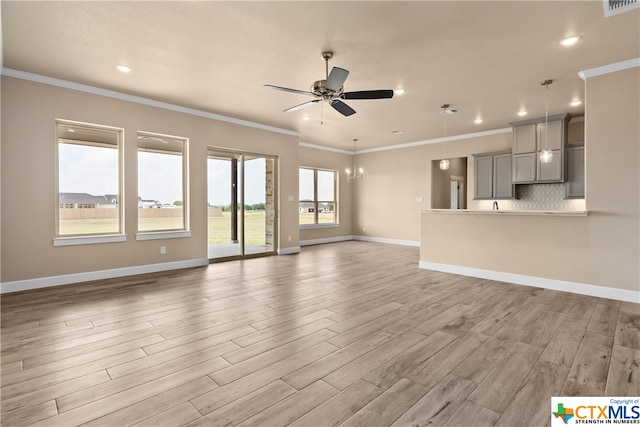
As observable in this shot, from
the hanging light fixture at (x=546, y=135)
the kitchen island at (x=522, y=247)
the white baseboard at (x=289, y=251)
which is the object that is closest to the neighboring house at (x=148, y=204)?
the white baseboard at (x=289, y=251)

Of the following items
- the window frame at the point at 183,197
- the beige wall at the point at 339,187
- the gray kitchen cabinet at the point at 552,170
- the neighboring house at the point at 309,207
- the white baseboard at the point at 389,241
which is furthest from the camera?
the neighboring house at the point at 309,207

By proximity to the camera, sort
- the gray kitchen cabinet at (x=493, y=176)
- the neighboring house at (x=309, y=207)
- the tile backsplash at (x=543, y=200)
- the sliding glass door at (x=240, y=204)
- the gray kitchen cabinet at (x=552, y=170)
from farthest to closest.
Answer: the neighboring house at (x=309, y=207), the gray kitchen cabinet at (x=493, y=176), the sliding glass door at (x=240, y=204), the tile backsplash at (x=543, y=200), the gray kitchen cabinet at (x=552, y=170)

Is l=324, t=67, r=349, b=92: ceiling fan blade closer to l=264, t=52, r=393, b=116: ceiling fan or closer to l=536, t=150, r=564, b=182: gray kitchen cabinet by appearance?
l=264, t=52, r=393, b=116: ceiling fan

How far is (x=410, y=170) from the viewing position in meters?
9.09

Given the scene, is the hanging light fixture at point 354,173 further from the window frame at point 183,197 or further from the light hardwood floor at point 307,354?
the light hardwood floor at point 307,354

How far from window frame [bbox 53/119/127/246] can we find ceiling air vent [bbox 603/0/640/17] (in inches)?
251

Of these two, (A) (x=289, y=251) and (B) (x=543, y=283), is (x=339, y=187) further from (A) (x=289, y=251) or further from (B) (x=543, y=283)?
(B) (x=543, y=283)

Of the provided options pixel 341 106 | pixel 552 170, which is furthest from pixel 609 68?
pixel 341 106

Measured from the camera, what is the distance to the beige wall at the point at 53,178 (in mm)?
4199

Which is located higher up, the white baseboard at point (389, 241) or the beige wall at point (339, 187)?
the beige wall at point (339, 187)

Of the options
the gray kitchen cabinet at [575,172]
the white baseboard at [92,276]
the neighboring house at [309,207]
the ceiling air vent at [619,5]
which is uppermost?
the ceiling air vent at [619,5]

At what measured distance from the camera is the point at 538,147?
6.38 metres

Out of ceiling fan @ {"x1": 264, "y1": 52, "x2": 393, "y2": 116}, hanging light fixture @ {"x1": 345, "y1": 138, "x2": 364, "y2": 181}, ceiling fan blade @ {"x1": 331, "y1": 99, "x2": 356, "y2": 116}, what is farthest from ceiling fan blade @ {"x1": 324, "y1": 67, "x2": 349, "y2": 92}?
hanging light fixture @ {"x1": 345, "y1": 138, "x2": 364, "y2": 181}

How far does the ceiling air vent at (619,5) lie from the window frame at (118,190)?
6.37 metres
